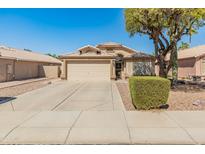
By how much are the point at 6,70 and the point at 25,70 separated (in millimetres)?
5053

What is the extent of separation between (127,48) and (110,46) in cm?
335

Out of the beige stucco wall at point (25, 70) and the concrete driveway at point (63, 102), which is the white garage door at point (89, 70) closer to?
the beige stucco wall at point (25, 70)

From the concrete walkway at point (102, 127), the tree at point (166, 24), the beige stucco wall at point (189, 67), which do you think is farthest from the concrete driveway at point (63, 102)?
the beige stucco wall at point (189, 67)

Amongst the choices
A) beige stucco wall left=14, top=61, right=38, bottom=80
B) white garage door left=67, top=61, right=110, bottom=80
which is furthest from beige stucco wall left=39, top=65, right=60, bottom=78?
white garage door left=67, top=61, right=110, bottom=80

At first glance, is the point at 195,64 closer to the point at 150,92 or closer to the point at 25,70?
the point at 150,92

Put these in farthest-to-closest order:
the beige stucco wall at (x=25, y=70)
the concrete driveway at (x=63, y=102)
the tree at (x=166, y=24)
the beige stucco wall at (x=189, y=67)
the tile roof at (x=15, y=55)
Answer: the beige stucco wall at (x=189, y=67) < the beige stucco wall at (x=25, y=70) < the tile roof at (x=15, y=55) < the tree at (x=166, y=24) < the concrete driveway at (x=63, y=102)

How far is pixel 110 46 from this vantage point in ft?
112

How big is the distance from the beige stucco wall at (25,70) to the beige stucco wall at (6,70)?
123 centimetres

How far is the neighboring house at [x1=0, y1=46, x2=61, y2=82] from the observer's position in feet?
72.1

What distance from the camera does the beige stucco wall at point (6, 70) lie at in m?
21.4

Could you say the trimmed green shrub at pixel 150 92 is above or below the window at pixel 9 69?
below

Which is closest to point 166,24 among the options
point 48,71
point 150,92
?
point 150,92
